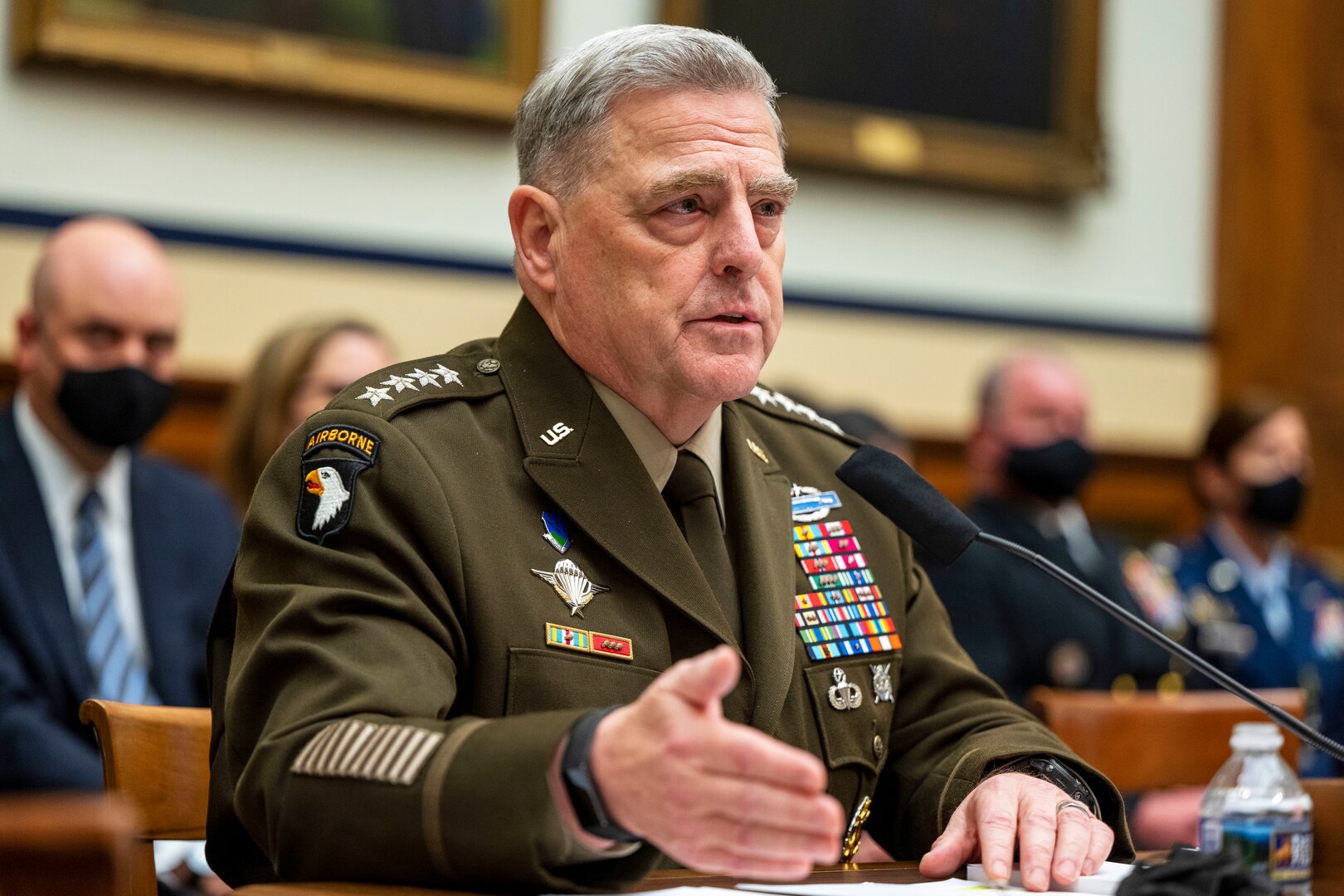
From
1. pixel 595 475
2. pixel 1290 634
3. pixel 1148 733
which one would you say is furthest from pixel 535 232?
pixel 1290 634

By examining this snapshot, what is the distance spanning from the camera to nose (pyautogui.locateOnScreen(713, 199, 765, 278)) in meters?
1.77

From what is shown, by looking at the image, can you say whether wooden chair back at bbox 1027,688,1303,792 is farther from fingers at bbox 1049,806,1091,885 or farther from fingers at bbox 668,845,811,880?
fingers at bbox 668,845,811,880

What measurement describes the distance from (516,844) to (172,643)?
2.10m

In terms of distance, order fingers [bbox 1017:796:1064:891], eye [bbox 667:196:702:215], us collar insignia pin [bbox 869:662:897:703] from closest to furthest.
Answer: fingers [bbox 1017:796:1064:891], eye [bbox 667:196:702:215], us collar insignia pin [bbox 869:662:897:703]

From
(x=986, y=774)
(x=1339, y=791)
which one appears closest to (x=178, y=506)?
(x=986, y=774)

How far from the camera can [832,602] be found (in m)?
1.93

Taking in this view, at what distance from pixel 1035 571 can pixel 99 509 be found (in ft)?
7.20

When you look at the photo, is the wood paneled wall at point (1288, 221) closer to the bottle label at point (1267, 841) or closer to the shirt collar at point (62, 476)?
the shirt collar at point (62, 476)

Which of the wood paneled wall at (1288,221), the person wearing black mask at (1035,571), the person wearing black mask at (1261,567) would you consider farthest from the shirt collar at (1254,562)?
the wood paneled wall at (1288,221)

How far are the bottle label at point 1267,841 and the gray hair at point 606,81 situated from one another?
0.83 meters

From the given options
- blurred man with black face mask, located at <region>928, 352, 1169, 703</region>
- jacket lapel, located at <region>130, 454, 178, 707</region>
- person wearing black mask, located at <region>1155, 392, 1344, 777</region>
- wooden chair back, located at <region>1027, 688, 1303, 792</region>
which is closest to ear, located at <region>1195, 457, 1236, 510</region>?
person wearing black mask, located at <region>1155, 392, 1344, 777</region>

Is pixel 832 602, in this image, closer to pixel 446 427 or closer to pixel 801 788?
pixel 446 427

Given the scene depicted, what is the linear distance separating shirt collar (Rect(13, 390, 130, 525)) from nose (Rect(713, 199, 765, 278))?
1.96 m

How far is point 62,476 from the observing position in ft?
11.0
